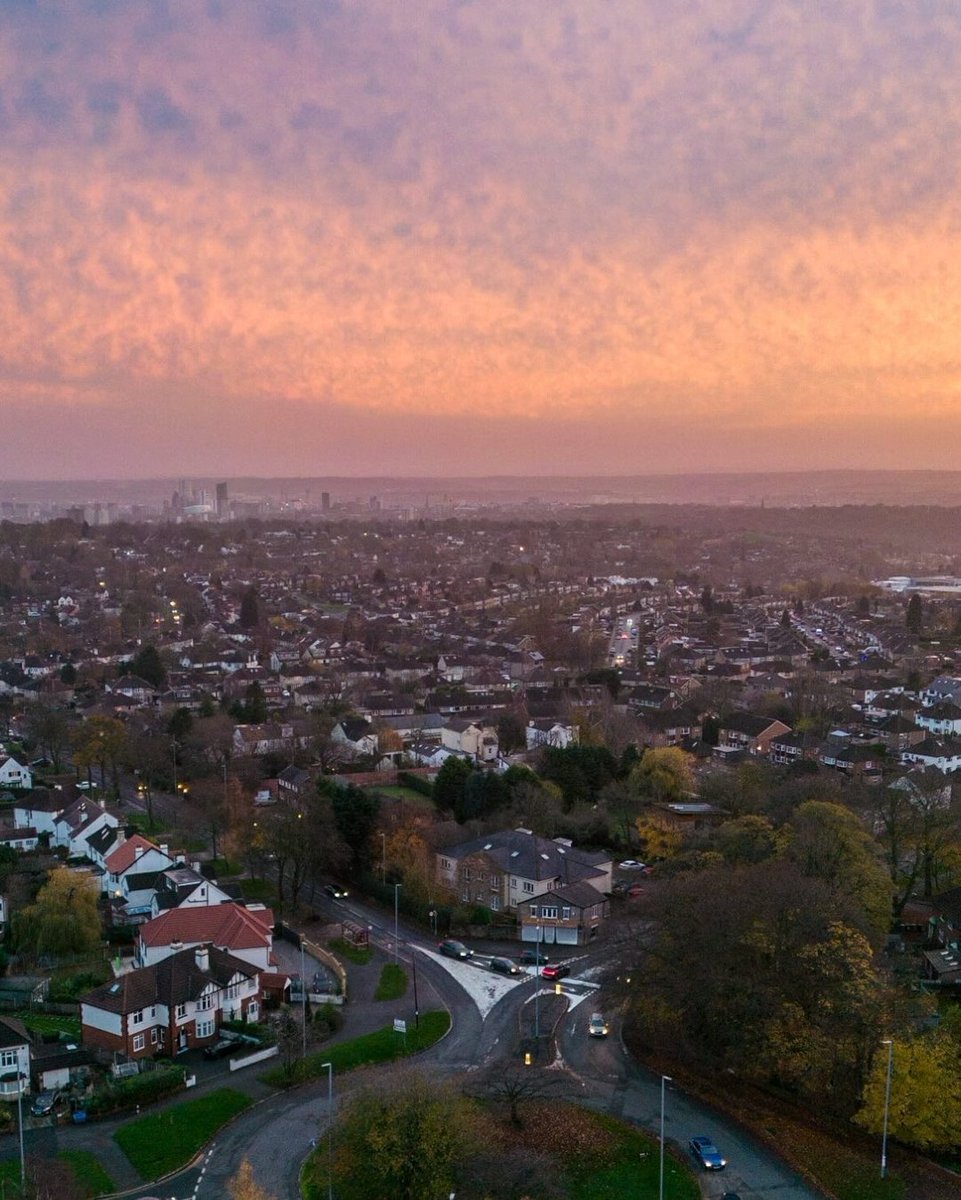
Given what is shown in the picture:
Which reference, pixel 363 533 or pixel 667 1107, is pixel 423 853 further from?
pixel 363 533

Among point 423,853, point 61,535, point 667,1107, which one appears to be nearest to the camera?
point 667,1107

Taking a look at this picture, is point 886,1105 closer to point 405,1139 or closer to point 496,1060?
point 496,1060

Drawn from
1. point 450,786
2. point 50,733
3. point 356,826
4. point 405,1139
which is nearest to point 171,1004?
point 405,1139

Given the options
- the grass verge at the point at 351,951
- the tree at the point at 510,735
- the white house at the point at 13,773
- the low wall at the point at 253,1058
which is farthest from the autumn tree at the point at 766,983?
the white house at the point at 13,773

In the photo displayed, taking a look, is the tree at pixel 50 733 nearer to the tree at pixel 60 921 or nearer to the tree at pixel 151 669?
the tree at pixel 151 669

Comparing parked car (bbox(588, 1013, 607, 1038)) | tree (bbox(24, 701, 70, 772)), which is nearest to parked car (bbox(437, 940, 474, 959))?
parked car (bbox(588, 1013, 607, 1038))

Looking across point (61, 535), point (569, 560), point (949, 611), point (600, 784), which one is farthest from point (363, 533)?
point (600, 784)
